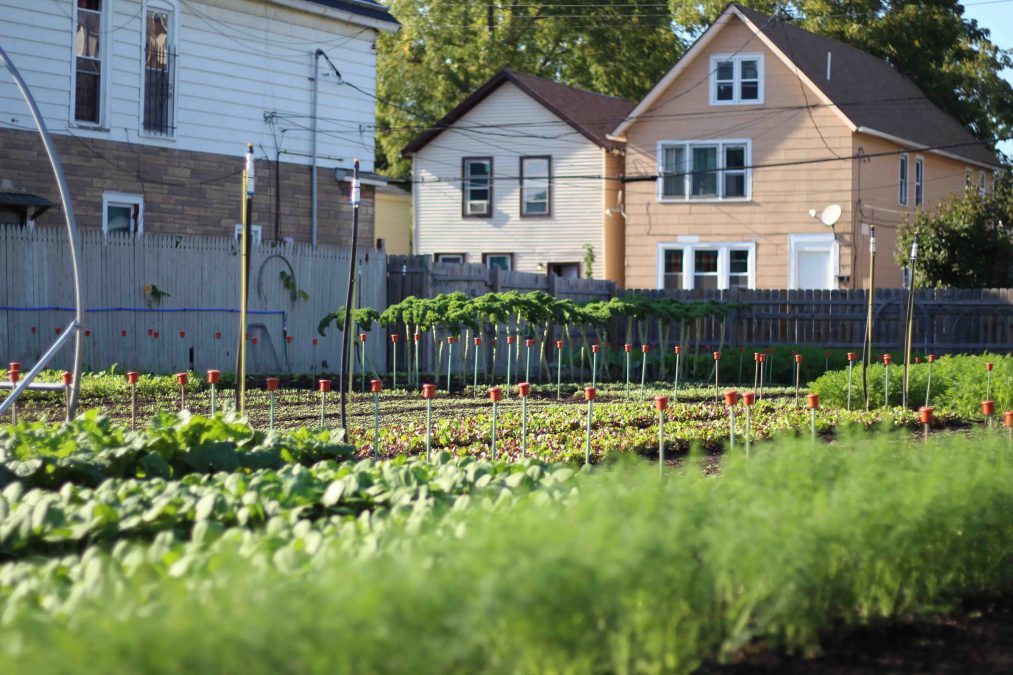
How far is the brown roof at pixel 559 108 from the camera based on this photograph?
122 feet

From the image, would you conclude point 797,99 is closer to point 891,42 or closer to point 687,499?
point 891,42

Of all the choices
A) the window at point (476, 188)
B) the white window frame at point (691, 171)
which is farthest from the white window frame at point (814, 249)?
the window at point (476, 188)

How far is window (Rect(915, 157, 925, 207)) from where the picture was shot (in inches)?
1439

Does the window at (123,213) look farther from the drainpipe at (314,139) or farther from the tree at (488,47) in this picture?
the tree at (488,47)

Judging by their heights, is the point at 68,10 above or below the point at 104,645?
above

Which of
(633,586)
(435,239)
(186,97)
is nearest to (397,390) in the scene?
(186,97)

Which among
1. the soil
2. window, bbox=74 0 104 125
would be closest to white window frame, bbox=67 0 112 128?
window, bbox=74 0 104 125

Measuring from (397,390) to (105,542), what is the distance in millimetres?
12369

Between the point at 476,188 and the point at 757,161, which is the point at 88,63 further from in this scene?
the point at 757,161

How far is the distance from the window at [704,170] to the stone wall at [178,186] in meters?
10.4

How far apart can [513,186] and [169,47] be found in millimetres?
16526

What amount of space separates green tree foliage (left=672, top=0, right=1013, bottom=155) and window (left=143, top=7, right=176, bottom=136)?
2585cm

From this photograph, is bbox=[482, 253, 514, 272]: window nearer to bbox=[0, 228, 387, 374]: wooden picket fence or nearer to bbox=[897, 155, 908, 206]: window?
bbox=[897, 155, 908, 206]: window

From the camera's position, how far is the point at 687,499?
15.4 feet
